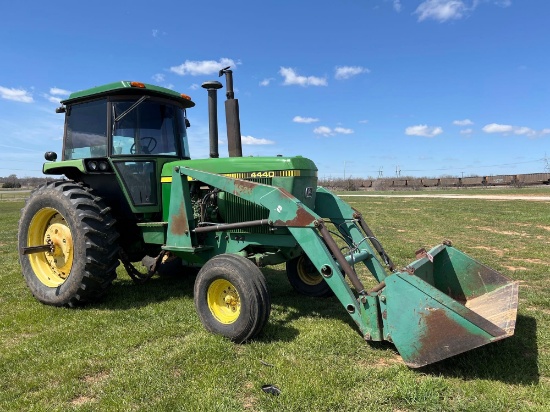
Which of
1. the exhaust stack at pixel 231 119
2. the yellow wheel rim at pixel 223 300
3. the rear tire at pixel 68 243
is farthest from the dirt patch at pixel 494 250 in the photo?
the rear tire at pixel 68 243

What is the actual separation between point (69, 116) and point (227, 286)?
3.52m

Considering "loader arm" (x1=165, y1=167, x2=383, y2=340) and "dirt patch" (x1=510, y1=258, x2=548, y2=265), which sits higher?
"loader arm" (x1=165, y1=167, x2=383, y2=340)

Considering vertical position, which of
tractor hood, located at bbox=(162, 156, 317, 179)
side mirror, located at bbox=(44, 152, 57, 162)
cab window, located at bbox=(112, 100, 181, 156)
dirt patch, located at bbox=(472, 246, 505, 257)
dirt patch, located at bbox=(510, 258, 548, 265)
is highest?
cab window, located at bbox=(112, 100, 181, 156)

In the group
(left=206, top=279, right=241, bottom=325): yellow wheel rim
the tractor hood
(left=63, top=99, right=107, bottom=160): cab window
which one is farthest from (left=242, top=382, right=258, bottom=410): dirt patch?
(left=63, top=99, right=107, bottom=160): cab window

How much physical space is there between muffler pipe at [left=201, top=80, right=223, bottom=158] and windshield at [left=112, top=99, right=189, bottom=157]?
0.47 metres

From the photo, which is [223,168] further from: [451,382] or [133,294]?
[451,382]

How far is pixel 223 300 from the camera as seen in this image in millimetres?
4168

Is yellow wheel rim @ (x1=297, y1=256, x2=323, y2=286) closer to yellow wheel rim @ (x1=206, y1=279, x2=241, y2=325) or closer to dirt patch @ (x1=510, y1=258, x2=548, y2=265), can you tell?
yellow wheel rim @ (x1=206, y1=279, x2=241, y2=325)

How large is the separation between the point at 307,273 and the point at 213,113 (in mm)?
2508

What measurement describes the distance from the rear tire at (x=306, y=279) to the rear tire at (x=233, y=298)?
1525mm

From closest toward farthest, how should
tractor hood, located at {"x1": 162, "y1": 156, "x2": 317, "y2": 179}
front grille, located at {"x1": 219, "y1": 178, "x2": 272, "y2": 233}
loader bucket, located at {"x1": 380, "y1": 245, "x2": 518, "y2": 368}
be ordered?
loader bucket, located at {"x1": 380, "y1": 245, "x2": 518, "y2": 368} < tractor hood, located at {"x1": 162, "y1": 156, "x2": 317, "y2": 179} < front grille, located at {"x1": 219, "y1": 178, "x2": 272, "y2": 233}

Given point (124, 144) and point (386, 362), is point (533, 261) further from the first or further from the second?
point (124, 144)

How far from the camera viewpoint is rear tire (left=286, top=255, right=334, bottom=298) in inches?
212

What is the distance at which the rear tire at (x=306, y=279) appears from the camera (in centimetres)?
539
